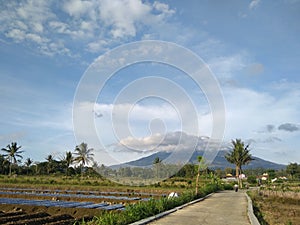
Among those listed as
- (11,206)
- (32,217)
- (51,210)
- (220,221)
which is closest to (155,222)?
(220,221)

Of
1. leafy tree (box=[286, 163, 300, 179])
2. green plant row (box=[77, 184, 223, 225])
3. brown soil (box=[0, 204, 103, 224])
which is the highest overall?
leafy tree (box=[286, 163, 300, 179])

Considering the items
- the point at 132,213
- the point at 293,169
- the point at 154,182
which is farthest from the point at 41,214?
the point at 293,169

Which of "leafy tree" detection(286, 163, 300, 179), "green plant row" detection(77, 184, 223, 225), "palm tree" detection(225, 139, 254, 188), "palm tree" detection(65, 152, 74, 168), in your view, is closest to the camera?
"green plant row" detection(77, 184, 223, 225)

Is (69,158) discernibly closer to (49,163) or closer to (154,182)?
(49,163)

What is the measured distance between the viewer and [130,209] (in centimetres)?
891

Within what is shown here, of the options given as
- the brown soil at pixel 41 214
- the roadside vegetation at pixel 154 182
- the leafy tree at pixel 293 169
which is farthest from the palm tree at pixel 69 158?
the leafy tree at pixel 293 169

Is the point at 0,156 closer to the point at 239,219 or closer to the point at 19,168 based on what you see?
the point at 19,168

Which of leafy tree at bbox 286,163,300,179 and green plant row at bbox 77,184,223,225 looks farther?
leafy tree at bbox 286,163,300,179

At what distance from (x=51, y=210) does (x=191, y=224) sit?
10158 millimetres

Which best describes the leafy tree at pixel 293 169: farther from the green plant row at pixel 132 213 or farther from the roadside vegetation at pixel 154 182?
the green plant row at pixel 132 213

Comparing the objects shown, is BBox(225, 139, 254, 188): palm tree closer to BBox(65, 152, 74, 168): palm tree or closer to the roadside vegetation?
the roadside vegetation

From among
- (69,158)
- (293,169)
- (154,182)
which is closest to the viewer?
(154,182)

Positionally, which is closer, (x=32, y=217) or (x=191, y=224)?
(x=191, y=224)

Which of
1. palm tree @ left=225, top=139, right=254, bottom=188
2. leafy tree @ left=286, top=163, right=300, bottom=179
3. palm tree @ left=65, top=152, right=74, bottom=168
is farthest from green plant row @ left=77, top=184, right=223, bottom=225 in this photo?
leafy tree @ left=286, top=163, right=300, bottom=179
